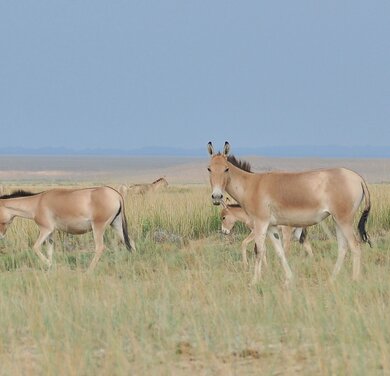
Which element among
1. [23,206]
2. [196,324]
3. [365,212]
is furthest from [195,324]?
[23,206]

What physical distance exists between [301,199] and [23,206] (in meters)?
4.79

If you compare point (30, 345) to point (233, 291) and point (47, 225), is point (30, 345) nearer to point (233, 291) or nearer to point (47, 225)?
point (233, 291)

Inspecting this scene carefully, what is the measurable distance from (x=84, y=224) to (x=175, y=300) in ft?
15.1

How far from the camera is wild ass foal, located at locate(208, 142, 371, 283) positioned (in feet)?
38.9

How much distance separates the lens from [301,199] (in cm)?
1191

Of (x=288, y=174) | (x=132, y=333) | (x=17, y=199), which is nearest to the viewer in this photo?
(x=132, y=333)

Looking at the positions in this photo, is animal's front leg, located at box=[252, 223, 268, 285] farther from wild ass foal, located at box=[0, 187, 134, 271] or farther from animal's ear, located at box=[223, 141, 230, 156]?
wild ass foal, located at box=[0, 187, 134, 271]

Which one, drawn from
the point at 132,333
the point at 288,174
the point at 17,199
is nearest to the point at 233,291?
the point at 288,174

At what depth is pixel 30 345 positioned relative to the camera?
7551mm

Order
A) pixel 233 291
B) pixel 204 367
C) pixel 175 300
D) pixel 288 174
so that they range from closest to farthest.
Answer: pixel 204 367 → pixel 175 300 → pixel 233 291 → pixel 288 174

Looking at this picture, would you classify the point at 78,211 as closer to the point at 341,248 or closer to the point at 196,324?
the point at 341,248

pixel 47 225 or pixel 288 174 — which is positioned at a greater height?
pixel 288 174

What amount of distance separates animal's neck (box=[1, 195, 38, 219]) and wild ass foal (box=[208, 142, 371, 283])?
10.9 ft

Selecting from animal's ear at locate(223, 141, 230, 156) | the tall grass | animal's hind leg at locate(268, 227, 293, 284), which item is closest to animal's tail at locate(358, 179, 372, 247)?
the tall grass
